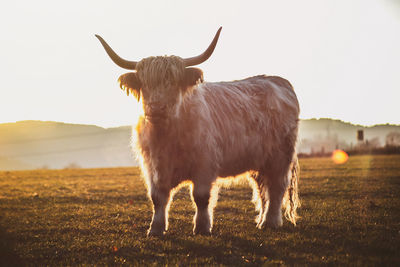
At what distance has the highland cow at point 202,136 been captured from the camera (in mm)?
5380

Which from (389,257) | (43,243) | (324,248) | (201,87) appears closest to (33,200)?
(43,243)

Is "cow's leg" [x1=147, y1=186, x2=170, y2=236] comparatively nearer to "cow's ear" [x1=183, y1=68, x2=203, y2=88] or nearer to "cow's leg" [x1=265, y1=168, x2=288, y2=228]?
"cow's ear" [x1=183, y1=68, x2=203, y2=88]

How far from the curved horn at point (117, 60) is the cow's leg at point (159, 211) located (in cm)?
177

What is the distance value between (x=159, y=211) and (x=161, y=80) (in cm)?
182

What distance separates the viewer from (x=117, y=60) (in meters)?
5.91

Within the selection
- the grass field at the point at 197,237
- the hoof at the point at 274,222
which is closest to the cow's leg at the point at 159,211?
the grass field at the point at 197,237

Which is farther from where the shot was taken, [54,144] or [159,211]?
[54,144]

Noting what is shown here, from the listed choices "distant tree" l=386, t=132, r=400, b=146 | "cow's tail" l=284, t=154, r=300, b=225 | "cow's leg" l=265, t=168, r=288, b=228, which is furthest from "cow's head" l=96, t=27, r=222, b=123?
"distant tree" l=386, t=132, r=400, b=146

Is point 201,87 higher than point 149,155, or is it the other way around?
point 201,87

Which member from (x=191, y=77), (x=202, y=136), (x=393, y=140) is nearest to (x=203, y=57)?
(x=191, y=77)

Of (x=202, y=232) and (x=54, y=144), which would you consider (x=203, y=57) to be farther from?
(x=54, y=144)

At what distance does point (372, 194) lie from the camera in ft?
33.1

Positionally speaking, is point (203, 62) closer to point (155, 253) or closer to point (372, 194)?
point (155, 253)

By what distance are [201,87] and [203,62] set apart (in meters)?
0.65
